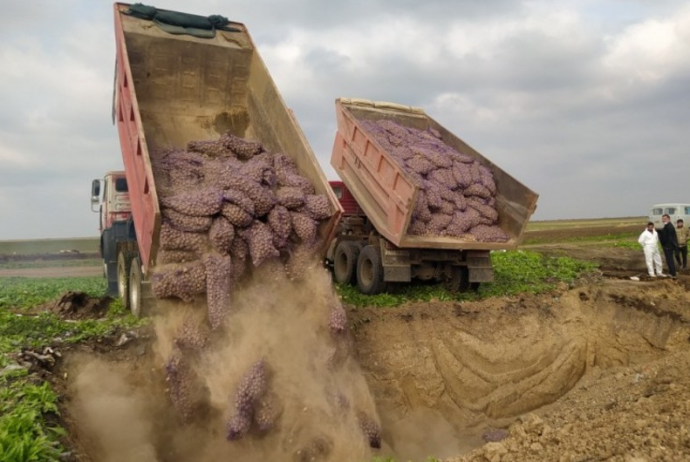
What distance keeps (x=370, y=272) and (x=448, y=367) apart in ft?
7.83

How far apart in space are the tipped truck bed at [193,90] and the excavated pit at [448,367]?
2.56 meters

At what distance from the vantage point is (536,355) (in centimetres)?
994

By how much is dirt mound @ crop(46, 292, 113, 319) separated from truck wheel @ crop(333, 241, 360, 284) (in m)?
4.38

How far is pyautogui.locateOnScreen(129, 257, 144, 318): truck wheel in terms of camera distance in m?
8.41

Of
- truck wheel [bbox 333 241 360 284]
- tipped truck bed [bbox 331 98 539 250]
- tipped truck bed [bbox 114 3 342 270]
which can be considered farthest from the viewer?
truck wheel [bbox 333 241 360 284]

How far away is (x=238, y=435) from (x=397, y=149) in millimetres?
6683

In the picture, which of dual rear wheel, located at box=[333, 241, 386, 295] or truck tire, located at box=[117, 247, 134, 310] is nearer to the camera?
truck tire, located at box=[117, 247, 134, 310]

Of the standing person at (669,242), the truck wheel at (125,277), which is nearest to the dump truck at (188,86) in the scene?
the truck wheel at (125,277)

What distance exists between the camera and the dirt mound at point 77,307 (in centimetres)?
927

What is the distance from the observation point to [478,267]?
34.2 ft

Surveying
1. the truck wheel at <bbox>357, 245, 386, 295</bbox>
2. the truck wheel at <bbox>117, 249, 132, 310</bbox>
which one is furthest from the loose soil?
the truck wheel at <bbox>117, 249, 132, 310</bbox>

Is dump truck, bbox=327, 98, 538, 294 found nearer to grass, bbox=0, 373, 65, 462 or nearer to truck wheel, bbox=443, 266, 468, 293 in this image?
truck wheel, bbox=443, 266, 468, 293

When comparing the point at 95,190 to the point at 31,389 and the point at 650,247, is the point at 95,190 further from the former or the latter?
the point at 650,247

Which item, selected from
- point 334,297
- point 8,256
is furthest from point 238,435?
point 8,256
